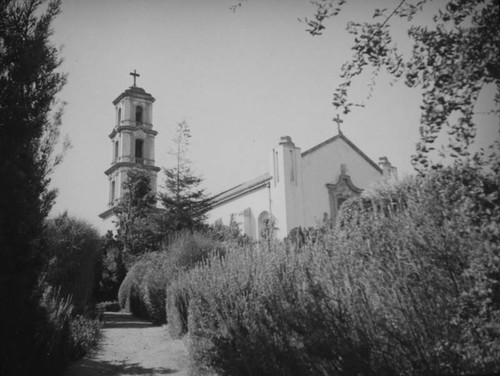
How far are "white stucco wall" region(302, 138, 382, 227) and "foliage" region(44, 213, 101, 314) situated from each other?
15.4 metres

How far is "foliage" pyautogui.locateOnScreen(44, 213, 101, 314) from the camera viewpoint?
12.3 metres

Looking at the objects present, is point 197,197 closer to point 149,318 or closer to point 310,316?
point 149,318

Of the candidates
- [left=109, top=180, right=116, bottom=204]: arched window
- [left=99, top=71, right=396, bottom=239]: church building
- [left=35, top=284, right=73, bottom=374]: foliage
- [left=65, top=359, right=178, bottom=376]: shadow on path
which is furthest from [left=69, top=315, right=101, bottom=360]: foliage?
[left=109, top=180, right=116, bottom=204]: arched window

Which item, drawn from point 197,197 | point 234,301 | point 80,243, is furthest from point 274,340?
point 197,197

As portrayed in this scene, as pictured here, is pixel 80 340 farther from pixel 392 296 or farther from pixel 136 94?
pixel 136 94

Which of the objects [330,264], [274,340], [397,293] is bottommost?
[274,340]

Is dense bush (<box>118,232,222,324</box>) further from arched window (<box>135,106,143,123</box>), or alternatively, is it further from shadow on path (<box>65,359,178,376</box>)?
arched window (<box>135,106,143,123</box>)

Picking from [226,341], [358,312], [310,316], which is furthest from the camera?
[226,341]

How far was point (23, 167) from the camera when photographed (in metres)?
5.70

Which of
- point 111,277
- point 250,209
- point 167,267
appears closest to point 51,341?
point 167,267

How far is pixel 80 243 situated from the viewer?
45.1 feet

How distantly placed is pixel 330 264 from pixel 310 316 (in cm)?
67

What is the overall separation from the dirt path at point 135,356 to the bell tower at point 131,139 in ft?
108

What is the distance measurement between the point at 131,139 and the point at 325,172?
2723cm
